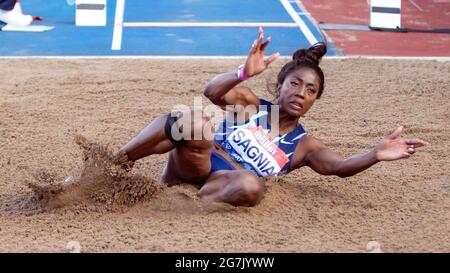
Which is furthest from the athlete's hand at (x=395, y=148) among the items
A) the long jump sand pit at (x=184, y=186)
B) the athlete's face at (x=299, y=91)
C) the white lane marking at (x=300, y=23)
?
the white lane marking at (x=300, y=23)

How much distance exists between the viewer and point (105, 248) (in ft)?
10.7

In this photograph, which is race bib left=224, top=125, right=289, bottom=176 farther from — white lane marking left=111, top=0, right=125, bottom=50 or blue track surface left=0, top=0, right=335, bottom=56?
white lane marking left=111, top=0, right=125, bottom=50

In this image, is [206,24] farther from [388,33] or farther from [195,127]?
[195,127]

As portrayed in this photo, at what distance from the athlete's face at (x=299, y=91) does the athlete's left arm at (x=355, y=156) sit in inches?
8.2

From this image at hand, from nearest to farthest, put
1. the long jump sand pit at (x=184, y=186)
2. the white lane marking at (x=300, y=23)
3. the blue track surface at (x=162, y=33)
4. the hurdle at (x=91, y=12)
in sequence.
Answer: the long jump sand pit at (x=184, y=186) < the blue track surface at (x=162, y=33) < the white lane marking at (x=300, y=23) < the hurdle at (x=91, y=12)

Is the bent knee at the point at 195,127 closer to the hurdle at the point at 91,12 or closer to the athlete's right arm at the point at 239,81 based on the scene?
the athlete's right arm at the point at 239,81

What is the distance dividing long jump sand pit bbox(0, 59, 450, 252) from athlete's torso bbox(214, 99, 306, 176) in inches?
6.2

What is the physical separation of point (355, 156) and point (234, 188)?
24.5 inches

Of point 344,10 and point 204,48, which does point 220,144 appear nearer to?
point 204,48

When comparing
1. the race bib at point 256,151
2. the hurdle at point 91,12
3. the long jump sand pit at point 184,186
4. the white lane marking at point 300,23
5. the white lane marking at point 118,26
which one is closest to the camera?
the long jump sand pit at point 184,186

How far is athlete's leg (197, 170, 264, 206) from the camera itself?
144 inches

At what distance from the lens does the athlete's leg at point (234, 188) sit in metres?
3.65

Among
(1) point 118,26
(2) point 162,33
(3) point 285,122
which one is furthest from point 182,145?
(1) point 118,26

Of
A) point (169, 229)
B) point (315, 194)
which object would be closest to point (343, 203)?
point (315, 194)
